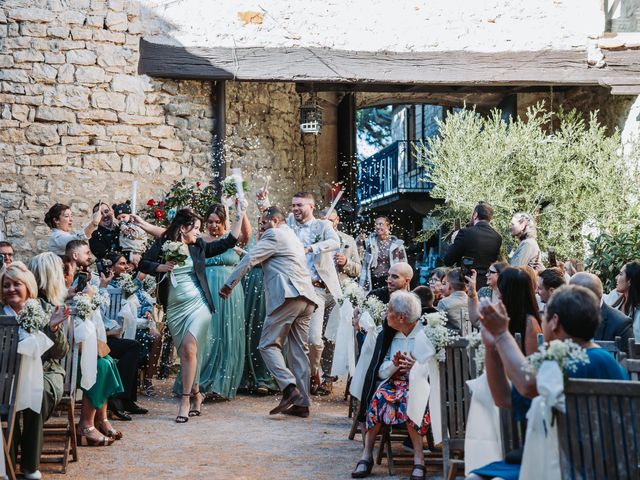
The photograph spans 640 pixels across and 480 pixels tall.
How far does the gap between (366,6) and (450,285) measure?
6.94 metres

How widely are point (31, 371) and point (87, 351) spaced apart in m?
1.13

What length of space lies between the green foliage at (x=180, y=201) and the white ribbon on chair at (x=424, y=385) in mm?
6427

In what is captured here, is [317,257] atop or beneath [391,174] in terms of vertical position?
beneath

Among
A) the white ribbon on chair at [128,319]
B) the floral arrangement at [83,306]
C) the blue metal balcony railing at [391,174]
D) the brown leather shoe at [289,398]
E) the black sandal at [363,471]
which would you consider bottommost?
the black sandal at [363,471]

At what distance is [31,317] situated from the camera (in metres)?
5.26

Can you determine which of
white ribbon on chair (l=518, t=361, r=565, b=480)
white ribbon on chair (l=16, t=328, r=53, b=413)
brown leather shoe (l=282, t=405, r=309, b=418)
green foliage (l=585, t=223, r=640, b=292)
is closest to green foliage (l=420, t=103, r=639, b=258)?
green foliage (l=585, t=223, r=640, b=292)

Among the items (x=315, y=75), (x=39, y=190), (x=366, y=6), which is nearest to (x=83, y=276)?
(x=39, y=190)

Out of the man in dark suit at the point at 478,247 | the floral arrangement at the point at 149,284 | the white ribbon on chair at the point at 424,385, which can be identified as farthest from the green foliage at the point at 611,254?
the white ribbon on chair at the point at 424,385

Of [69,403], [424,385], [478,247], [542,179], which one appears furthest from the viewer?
[542,179]

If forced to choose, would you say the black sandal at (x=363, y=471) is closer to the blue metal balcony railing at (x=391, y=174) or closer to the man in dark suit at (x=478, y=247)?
the man in dark suit at (x=478, y=247)

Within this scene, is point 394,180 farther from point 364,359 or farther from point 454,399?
point 454,399

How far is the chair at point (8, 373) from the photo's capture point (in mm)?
5105

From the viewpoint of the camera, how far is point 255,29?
13070 millimetres


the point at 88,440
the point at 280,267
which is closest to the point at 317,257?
the point at 280,267
